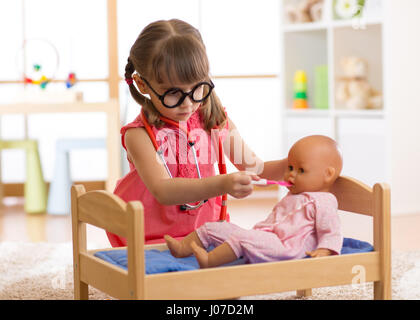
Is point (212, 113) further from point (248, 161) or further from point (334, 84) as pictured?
point (334, 84)

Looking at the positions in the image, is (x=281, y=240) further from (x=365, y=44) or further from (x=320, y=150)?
(x=365, y=44)

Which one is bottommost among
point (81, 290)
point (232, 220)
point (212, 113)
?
point (232, 220)

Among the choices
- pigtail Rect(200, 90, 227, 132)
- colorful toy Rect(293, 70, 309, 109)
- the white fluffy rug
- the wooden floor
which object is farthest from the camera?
colorful toy Rect(293, 70, 309, 109)

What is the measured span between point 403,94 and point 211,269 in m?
1.97

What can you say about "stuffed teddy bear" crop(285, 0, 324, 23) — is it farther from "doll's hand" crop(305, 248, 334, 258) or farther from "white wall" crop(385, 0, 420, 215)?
"doll's hand" crop(305, 248, 334, 258)

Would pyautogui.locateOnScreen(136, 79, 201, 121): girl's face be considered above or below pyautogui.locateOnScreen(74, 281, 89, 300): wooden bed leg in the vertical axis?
above

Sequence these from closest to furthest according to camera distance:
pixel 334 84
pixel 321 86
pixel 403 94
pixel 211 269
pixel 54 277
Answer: pixel 211 269, pixel 54 277, pixel 403 94, pixel 334 84, pixel 321 86

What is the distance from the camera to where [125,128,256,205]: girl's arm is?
117 centimetres

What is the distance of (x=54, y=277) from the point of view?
1.96 m

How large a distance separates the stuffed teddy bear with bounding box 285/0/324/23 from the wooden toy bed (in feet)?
6.73

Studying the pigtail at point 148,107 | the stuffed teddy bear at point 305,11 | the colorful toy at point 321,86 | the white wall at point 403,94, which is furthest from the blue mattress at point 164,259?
the stuffed teddy bear at point 305,11

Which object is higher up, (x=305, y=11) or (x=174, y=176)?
(x=305, y=11)

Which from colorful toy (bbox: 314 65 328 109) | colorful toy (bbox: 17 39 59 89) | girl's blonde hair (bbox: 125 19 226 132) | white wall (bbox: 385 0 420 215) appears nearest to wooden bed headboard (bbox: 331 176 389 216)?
girl's blonde hair (bbox: 125 19 226 132)

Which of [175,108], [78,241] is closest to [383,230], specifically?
[175,108]
